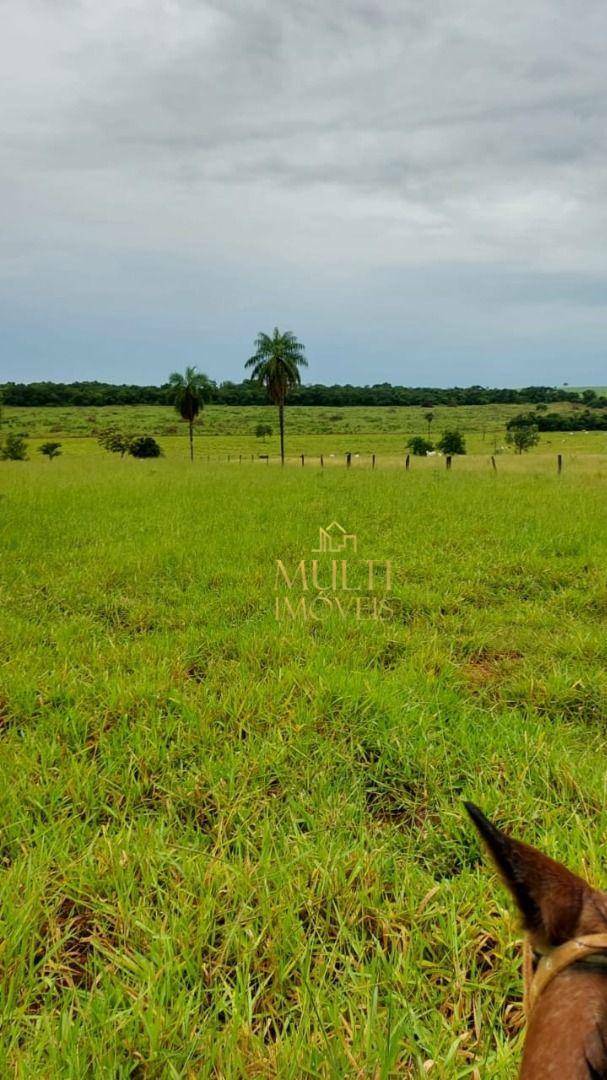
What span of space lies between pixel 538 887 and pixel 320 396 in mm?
157715

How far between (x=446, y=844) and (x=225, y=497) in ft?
41.1

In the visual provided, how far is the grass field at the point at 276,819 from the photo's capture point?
5.24 ft

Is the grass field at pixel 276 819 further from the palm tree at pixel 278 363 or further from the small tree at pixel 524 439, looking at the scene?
the small tree at pixel 524 439

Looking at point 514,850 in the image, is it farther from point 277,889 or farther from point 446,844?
point 446,844

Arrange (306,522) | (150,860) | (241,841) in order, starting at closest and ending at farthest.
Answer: (150,860) → (241,841) → (306,522)

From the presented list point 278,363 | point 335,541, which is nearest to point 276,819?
point 335,541

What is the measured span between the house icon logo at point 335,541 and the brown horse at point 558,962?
719 centimetres

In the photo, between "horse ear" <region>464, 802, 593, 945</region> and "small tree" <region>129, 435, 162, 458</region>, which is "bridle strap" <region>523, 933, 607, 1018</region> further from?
"small tree" <region>129, 435, 162, 458</region>

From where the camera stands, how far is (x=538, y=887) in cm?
58

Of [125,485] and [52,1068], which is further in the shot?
[125,485]

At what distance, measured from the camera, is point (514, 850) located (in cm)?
60

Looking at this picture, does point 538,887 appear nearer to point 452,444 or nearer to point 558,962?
point 558,962

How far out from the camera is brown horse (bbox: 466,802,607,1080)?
43 cm

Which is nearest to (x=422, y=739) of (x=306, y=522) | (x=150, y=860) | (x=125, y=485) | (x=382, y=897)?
(x=382, y=897)
